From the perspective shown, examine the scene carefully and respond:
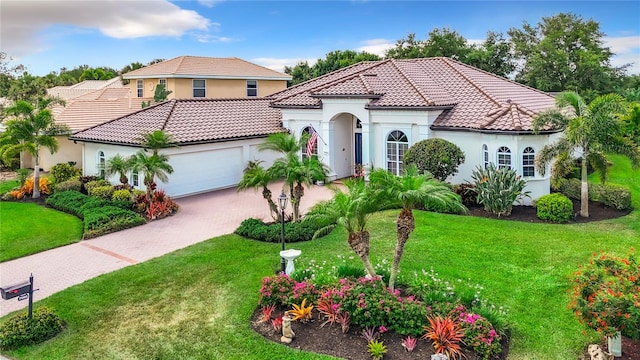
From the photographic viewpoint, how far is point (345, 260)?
13.6 metres

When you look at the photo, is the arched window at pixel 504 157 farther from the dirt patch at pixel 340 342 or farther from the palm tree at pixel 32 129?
the palm tree at pixel 32 129

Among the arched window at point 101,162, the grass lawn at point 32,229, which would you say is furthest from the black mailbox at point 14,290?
the arched window at point 101,162

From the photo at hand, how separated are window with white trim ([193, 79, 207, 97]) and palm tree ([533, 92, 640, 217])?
Result: 25178mm

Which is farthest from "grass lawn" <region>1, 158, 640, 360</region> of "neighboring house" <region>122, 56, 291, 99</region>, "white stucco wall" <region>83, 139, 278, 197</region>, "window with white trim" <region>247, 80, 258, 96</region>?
"window with white trim" <region>247, 80, 258, 96</region>

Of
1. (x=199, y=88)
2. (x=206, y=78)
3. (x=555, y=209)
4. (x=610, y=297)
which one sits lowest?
(x=610, y=297)

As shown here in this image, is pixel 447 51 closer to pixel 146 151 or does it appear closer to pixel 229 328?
pixel 146 151

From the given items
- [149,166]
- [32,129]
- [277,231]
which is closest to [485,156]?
[277,231]

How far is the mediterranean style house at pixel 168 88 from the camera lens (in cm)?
3075

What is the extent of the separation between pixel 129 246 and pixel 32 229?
5.10 m

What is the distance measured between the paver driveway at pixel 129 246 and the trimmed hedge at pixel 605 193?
10758 mm

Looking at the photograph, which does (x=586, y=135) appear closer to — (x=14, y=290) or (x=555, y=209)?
(x=555, y=209)

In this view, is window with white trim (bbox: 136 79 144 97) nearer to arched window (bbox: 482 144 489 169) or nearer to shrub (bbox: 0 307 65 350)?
arched window (bbox: 482 144 489 169)

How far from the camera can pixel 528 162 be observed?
65.2ft

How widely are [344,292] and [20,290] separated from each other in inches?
254
